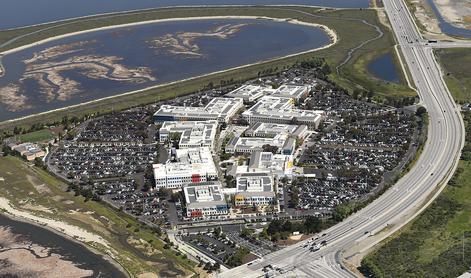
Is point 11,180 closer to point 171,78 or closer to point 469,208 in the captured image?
point 171,78

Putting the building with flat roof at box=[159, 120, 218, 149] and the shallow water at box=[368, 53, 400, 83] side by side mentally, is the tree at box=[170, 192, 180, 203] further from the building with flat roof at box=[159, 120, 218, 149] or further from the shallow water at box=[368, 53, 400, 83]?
the shallow water at box=[368, 53, 400, 83]

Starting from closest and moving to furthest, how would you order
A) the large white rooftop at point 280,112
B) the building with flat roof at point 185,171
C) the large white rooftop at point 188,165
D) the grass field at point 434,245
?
the grass field at point 434,245, the building with flat roof at point 185,171, the large white rooftop at point 188,165, the large white rooftop at point 280,112

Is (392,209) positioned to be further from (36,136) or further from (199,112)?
(36,136)

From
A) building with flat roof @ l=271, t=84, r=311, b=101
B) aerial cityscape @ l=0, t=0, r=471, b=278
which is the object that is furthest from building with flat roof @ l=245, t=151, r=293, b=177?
building with flat roof @ l=271, t=84, r=311, b=101

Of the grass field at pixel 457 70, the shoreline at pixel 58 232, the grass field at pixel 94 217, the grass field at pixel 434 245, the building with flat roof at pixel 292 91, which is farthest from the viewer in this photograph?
the grass field at pixel 457 70

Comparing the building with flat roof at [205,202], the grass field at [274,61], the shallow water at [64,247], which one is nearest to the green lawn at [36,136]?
the grass field at [274,61]

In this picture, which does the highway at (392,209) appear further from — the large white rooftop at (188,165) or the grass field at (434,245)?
the large white rooftop at (188,165)
